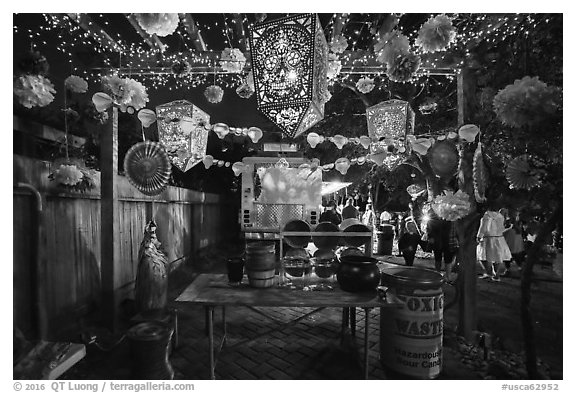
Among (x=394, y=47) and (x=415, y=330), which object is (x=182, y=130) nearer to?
(x=394, y=47)

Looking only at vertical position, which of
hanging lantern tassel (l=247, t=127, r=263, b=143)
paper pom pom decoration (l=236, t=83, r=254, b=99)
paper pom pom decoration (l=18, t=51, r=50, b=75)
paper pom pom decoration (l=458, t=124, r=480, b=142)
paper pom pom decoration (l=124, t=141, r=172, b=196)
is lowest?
paper pom pom decoration (l=124, t=141, r=172, b=196)

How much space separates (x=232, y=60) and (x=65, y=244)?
4116mm

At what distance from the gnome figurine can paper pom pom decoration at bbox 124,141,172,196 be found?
842mm

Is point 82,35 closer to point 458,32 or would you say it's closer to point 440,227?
point 458,32

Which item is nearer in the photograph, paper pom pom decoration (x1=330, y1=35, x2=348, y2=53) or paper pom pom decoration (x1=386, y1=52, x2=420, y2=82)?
paper pom pom decoration (x1=386, y1=52, x2=420, y2=82)

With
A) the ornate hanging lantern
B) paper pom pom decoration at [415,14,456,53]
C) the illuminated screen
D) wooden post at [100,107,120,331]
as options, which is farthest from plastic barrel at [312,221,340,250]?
wooden post at [100,107,120,331]

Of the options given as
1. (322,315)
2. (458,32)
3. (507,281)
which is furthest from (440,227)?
(458,32)

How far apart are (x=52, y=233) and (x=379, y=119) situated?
5.47m

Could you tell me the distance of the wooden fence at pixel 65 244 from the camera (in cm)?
380

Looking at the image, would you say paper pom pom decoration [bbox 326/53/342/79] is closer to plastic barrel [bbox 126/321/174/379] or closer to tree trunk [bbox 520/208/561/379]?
tree trunk [bbox 520/208/561/379]

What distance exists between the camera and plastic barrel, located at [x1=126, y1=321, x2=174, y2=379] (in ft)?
11.3

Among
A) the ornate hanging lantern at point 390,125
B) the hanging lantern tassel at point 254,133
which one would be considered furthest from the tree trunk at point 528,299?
the hanging lantern tassel at point 254,133

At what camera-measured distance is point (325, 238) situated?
703 centimetres

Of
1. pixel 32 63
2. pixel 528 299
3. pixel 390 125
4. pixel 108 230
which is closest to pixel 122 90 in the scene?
pixel 32 63
